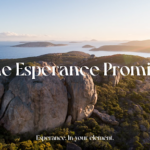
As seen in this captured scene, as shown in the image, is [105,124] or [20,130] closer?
[20,130]

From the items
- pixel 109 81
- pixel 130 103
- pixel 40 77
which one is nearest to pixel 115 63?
pixel 109 81

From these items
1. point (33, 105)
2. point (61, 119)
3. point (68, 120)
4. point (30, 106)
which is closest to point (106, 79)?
point (68, 120)

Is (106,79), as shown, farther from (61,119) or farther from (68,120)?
(61,119)

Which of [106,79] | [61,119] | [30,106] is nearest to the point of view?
[30,106]

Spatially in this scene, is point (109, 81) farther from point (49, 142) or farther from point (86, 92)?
point (49, 142)

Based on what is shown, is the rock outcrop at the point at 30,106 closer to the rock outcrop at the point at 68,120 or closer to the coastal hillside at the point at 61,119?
the coastal hillside at the point at 61,119
